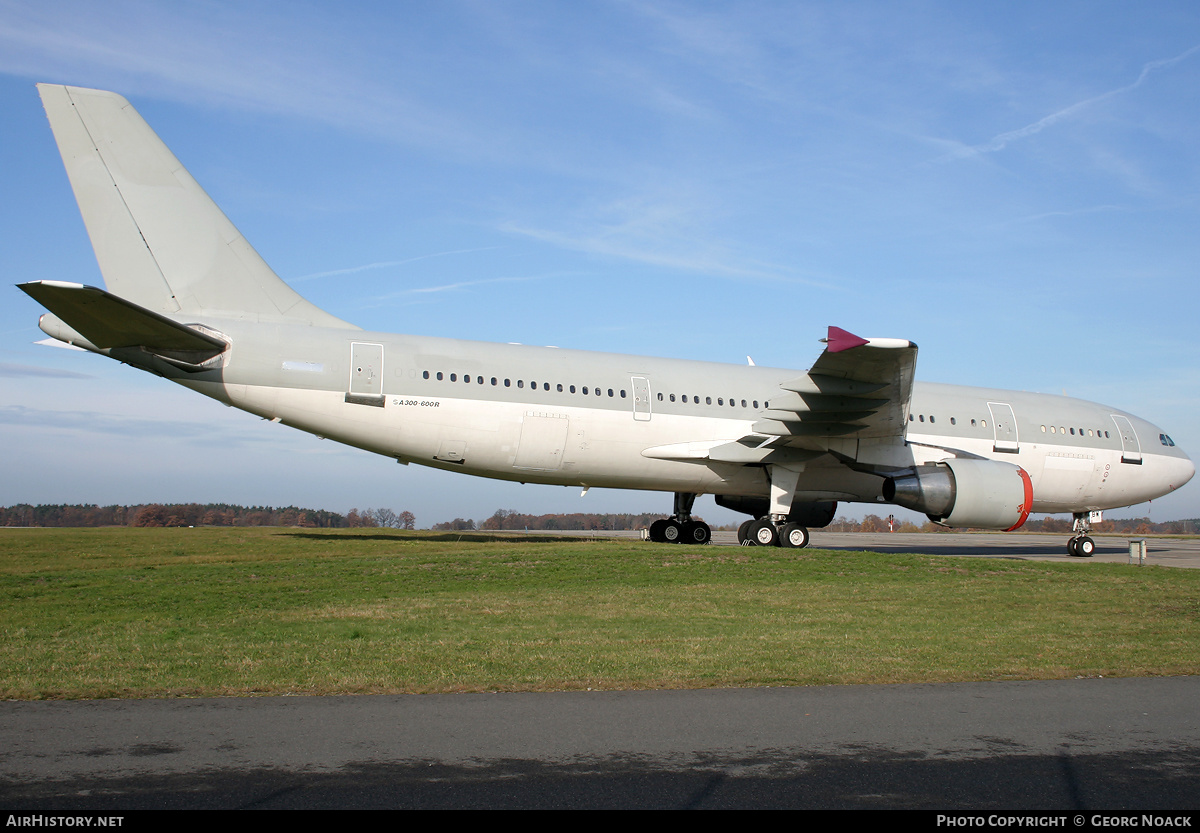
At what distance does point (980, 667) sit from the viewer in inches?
279

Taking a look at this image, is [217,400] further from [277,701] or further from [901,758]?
[901,758]

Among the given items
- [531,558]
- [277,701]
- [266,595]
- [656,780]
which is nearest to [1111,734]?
[656,780]

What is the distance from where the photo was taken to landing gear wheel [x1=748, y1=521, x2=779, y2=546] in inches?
770

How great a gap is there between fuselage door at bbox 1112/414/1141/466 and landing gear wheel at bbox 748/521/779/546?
37.3 ft

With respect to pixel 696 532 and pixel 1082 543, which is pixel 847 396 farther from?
pixel 1082 543

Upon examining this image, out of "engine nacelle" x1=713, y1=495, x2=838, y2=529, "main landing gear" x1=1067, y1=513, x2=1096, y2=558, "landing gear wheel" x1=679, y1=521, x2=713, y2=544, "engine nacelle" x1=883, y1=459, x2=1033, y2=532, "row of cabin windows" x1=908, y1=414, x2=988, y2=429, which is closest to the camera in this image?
"engine nacelle" x1=883, y1=459, x2=1033, y2=532

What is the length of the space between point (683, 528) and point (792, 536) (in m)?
3.86

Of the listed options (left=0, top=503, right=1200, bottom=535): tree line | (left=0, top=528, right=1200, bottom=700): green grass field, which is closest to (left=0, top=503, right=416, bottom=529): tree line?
(left=0, top=503, right=1200, bottom=535): tree line

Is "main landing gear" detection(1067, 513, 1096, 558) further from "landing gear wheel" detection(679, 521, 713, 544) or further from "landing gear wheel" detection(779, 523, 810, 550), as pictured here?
"landing gear wheel" detection(679, 521, 713, 544)

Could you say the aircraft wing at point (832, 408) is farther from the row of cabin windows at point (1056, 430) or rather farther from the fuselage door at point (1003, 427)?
the fuselage door at point (1003, 427)

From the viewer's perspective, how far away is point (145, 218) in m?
16.4

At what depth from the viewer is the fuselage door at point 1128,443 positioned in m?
24.0

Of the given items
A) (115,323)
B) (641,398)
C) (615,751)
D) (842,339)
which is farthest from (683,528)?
(615,751)

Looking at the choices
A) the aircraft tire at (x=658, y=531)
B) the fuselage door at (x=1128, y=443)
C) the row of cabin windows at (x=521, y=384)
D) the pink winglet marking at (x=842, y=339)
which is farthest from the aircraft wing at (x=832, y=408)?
the fuselage door at (x=1128, y=443)
